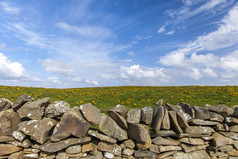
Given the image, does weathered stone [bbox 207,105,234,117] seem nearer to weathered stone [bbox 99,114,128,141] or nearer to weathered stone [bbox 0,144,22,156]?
weathered stone [bbox 99,114,128,141]

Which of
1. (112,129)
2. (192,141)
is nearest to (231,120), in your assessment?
(192,141)

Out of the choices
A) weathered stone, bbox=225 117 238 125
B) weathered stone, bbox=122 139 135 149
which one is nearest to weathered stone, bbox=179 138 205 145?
weathered stone, bbox=225 117 238 125

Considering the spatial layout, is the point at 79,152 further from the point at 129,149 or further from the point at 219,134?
the point at 219,134

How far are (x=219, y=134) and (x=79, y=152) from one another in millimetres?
5432

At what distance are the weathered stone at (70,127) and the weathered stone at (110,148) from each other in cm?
→ 74

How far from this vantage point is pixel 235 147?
246 inches

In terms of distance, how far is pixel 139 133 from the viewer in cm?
503

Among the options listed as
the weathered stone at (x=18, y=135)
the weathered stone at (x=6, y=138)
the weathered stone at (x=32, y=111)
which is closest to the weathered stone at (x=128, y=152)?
the weathered stone at (x=32, y=111)

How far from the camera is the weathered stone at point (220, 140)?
19.5 ft

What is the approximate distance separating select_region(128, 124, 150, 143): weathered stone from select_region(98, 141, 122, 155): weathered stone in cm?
68

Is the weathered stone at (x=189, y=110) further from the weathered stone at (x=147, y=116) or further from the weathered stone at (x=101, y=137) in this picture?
the weathered stone at (x=101, y=137)

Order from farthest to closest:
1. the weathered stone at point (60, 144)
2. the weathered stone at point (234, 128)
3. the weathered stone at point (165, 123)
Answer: the weathered stone at point (234, 128) → the weathered stone at point (165, 123) → the weathered stone at point (60, 144)

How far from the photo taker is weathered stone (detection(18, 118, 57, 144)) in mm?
4828

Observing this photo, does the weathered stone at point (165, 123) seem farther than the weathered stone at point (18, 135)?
Yes
